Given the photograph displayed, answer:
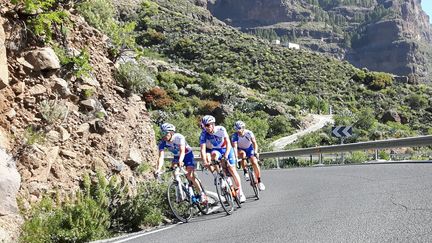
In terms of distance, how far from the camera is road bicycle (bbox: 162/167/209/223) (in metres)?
9.81

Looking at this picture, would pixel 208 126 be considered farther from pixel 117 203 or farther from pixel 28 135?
pixel 28 135

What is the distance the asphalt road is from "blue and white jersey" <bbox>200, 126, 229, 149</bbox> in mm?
1486

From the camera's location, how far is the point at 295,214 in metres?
8.71

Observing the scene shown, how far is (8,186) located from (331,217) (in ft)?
17.0

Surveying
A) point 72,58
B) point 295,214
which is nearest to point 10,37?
point 72,58

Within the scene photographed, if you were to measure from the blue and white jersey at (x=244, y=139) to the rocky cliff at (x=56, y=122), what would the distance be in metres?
2.34

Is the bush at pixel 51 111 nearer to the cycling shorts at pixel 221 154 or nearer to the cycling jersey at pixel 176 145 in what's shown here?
the cycling jersey at pixel 176 145

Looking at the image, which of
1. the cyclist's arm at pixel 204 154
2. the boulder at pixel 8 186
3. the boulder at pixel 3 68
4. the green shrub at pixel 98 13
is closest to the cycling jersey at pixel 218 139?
the cyclist's arm at pixel 204 154

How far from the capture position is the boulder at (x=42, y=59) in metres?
10.3

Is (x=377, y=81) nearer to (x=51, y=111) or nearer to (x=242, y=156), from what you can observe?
(x=242, y=156)

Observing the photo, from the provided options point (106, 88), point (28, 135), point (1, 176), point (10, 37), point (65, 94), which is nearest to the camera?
point (1, 176)

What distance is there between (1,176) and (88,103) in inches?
144

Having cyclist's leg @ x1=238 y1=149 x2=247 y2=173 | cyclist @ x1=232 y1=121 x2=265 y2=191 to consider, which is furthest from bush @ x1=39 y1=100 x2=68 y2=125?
cyclist's leg @ x1=238 y1=149 x2=247 y2=173

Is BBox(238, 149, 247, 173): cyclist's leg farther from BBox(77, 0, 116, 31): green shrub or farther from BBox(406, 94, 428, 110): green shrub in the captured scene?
BBox(406, 94, 428, 110): green shrub
